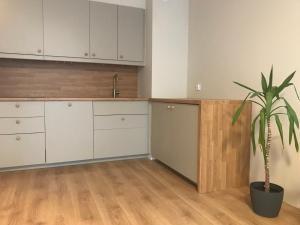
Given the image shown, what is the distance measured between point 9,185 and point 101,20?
2.22 meters

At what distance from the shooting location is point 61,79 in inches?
129

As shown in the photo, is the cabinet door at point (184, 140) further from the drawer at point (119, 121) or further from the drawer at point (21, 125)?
the drawer at point (21, 125)

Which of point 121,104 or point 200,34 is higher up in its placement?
point 200,34

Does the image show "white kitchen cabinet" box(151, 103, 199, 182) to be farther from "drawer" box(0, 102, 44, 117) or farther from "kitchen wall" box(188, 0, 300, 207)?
"drawer" box(0, 102, 44, 117)

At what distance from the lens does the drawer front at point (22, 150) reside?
2543mm

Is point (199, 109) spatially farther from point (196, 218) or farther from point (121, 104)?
point (121, 104)

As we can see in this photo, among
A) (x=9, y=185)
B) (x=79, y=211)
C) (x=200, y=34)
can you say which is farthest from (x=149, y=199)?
(x=200, y=34)

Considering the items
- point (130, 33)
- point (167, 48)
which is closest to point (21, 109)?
point (130, 33)

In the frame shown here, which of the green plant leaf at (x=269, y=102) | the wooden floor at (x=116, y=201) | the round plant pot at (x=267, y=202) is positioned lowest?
the wooden floor at (x=116, y=201)

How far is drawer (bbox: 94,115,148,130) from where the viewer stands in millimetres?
2926

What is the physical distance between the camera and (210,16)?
9.33ft

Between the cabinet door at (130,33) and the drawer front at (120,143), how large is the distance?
104 centimetres

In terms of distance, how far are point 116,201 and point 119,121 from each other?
126 cm

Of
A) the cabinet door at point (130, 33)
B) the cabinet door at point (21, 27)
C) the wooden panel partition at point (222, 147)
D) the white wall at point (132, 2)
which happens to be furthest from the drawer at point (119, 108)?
the white wall at point (132, 2)
